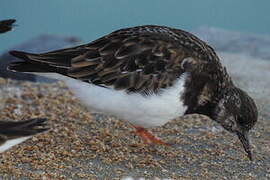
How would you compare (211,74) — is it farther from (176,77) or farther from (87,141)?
(87,141)

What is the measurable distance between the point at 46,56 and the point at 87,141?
80 cm

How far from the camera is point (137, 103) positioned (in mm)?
3936

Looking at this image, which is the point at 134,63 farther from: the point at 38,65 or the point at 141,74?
the point at 38,65

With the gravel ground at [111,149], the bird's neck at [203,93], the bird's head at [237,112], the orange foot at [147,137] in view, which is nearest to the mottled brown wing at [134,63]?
the bird's neck at [203,93]

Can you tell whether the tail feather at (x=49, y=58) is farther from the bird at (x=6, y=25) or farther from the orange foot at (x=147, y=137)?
the orange foot at (x=147, y=137)

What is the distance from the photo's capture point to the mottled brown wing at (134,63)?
13.1ft

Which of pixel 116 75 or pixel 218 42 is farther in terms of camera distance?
pixel 218 42

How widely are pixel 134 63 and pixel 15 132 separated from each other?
1173 mm

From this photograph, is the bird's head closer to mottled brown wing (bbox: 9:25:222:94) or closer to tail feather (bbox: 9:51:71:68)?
mottled brown wing (bbox: 9:25:222:94)

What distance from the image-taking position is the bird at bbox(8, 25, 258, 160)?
395 cm

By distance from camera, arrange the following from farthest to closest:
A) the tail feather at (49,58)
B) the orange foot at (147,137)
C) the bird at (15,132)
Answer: the orange foot at (147,137)
the tail feather at (49,58)
the bird at (15,132)

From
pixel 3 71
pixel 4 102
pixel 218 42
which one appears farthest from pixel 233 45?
pixel 4 102

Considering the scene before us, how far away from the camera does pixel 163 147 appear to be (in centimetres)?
455

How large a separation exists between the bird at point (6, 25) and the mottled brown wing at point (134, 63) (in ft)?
1.58
